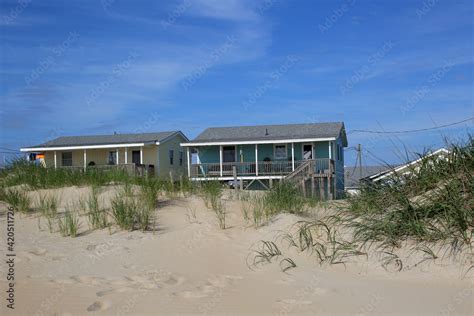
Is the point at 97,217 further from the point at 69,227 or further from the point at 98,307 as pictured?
the point at 98,307

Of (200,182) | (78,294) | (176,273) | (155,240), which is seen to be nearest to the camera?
(78,294)

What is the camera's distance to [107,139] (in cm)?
4044

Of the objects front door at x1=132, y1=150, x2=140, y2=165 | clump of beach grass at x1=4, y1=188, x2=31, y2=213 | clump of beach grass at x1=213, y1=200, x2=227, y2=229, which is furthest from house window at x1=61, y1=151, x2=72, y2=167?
clump of beach grass at x1=213, y1=200, x2=227, y2=229

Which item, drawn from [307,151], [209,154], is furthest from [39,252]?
[209,154]

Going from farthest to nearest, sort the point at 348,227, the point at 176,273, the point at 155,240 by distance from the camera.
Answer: the point at 155,240 < the point at 348,227 < the point at 176,273

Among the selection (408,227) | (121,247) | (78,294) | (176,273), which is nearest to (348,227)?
(408,227)

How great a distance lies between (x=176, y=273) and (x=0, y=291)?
215cm

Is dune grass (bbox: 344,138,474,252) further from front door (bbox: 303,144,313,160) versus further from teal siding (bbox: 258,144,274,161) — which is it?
teal siding (bbox: 258,144,274,161)

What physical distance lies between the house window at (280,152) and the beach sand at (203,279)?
2465 cm

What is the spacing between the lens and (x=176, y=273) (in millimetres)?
6750

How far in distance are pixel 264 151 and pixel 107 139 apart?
13.8 m

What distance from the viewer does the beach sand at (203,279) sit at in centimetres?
533

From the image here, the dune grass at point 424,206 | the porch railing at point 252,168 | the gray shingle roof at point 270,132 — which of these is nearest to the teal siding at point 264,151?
the gray shingle roof at point 270,132

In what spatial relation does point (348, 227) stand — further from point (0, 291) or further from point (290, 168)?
point (290, 168)
